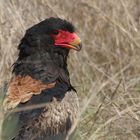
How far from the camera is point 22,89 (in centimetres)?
653

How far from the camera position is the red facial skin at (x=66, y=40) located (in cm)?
719

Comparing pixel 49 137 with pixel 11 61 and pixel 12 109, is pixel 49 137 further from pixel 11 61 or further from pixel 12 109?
pixel 11 61

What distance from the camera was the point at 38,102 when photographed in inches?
252

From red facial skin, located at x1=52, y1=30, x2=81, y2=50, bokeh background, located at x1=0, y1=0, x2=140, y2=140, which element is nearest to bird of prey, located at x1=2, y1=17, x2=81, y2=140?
red facial skin, located at x1=52, y1=30, x2=81, y2=50

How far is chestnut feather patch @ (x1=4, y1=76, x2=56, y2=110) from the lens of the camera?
6367 mm

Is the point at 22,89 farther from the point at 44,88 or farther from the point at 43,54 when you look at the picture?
the point at 43,54

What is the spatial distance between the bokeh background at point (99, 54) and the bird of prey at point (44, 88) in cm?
20

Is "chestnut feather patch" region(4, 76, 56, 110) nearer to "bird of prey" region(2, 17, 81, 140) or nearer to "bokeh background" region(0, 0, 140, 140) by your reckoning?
"bird of prey" region(2, 17, 81, 140)

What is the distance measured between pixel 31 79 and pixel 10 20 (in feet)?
5.35

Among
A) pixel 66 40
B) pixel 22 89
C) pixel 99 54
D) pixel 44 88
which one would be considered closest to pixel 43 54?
pixel 66 40

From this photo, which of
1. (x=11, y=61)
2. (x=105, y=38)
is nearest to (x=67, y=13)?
(x=105, y=38)

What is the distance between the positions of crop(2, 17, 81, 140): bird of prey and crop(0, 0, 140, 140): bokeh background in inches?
7.7

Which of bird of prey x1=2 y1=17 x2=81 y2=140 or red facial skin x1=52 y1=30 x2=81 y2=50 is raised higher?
red facial skin x1=52 y1=30 x2=81 y2=50

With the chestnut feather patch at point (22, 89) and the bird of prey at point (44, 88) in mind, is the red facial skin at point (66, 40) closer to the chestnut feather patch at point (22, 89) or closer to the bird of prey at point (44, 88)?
the bird of prey at point (44, 88)
